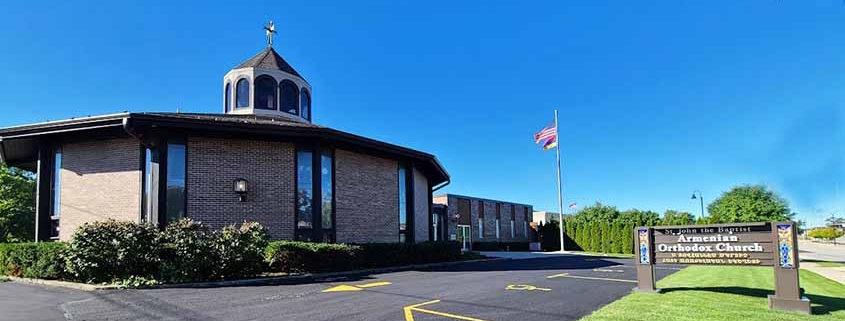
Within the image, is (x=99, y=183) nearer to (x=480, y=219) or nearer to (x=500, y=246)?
(x=480, y=219)

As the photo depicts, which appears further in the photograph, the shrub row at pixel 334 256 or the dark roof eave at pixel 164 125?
the dark roof eave at pixel 164 125

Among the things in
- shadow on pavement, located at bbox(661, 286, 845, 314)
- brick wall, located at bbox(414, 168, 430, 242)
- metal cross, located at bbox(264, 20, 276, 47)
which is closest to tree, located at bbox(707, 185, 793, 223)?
brick wall, located at bbox(414, 168, 430, 242)

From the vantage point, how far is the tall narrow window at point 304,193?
14695 millimetres

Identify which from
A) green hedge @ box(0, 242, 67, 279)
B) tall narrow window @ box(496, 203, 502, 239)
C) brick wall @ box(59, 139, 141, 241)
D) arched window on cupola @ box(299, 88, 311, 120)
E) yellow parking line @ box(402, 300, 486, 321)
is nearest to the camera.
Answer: yellow parking line @ box(402, 300, 486, 321)

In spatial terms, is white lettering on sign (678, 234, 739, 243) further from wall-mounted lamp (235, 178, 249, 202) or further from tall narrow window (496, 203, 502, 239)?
tall narrow window (496, 203, 502, 239)

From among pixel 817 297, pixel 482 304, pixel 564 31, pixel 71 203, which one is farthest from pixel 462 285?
pixel 564 31

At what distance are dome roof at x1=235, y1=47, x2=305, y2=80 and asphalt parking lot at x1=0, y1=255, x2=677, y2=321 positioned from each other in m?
10.9

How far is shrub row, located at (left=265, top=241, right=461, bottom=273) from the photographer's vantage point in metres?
12.1

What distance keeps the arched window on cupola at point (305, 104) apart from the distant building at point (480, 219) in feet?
36.4

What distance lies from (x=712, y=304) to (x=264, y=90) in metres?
16.2

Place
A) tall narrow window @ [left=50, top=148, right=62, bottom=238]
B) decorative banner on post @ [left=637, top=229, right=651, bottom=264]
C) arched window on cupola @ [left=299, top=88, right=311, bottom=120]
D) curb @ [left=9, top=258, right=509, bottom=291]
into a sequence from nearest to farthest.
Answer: decorative banner on post @ [left=637, top=229, right=651, bottom=264]
curb @ [left=9, top=258, right=509, bottom=291]
tall narrow window @ [left=50, top=148, right=62, bottom=238]
arched window on cupola @ [left=299, top=88, right=311, bottom=120]

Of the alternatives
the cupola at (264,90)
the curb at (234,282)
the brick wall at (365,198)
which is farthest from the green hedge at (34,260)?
the cupola at (264,90)

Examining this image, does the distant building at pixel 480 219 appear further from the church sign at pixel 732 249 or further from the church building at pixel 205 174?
the church sign at pixel 732 249

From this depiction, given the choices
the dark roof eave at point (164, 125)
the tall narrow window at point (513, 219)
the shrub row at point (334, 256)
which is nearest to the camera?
the shrub row at point (334, 256)
